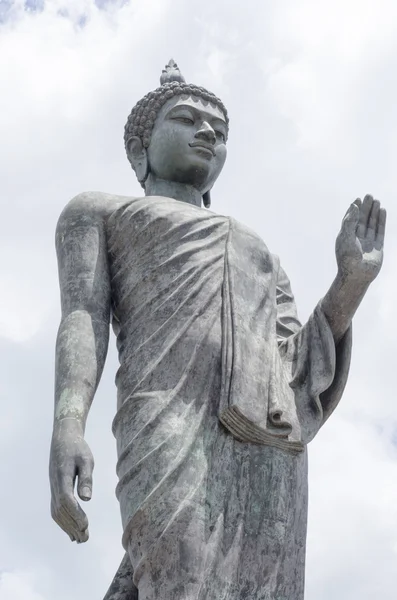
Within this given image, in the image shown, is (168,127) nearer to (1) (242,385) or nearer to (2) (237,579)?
(1) (242,385)

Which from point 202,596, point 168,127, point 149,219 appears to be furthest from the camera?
point 168,127

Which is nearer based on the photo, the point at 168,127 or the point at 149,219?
the point at 149,219

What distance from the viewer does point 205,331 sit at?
9.74 metres

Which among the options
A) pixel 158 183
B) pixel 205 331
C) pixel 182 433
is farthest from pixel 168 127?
pixel 182 433

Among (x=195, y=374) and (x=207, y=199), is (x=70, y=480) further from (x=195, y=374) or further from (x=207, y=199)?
(x=207, y=199)

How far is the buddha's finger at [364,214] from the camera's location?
10.3 meters

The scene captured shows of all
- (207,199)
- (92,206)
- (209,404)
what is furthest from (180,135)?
(209,404)

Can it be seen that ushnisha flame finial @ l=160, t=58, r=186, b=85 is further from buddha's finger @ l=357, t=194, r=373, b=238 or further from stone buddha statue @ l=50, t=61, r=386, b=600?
buddha's finger @ l=357, t=194, r=373, b=238

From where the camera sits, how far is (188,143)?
1105 cm

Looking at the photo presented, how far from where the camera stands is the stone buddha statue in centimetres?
911

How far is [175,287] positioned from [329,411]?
139 cm

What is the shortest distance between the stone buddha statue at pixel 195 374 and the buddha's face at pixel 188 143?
0.04 feet

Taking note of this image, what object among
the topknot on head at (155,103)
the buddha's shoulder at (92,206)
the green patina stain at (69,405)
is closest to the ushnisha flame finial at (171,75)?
the topknot on head at (155,103)

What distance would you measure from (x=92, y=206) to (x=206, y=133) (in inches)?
42.5
